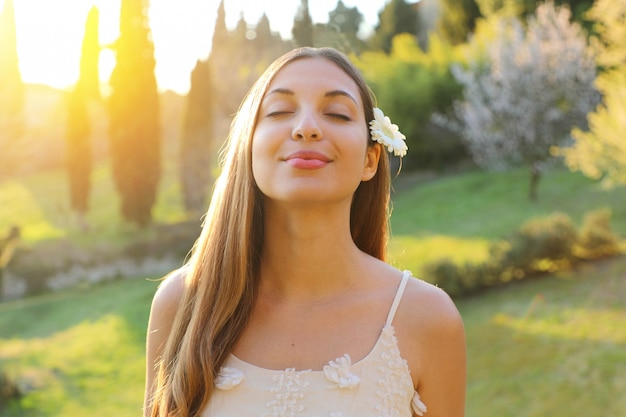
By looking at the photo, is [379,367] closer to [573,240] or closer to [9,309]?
[573,240]

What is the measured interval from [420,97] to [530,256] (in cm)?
1033

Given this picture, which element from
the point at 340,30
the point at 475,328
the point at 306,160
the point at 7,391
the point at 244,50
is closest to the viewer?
the point at 306,160

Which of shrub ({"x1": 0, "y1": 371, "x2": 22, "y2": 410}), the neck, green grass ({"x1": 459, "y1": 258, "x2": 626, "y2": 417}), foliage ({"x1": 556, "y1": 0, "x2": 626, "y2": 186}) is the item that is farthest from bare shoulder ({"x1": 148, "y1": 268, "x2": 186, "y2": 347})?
foliage ({"x1": 556, "y1": 0, "x2": 626, "y2": 186})

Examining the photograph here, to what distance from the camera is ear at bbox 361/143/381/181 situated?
191 cm

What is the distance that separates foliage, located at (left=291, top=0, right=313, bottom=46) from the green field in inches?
50.7

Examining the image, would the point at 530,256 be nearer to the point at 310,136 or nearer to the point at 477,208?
the point at 477,208

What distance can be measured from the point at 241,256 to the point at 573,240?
26.2ft

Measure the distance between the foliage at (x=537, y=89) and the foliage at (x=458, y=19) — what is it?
8.80m

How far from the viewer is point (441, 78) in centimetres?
1883

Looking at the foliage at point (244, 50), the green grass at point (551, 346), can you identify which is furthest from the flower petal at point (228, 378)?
the green grass at point (551, 346)

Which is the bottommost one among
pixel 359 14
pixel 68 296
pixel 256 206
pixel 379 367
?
pixel 68 296

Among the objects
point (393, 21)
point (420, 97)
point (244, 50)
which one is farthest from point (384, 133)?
point (393, 21)

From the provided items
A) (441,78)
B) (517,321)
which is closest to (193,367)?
(517,321)

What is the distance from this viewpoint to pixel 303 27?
3295 millimetres
